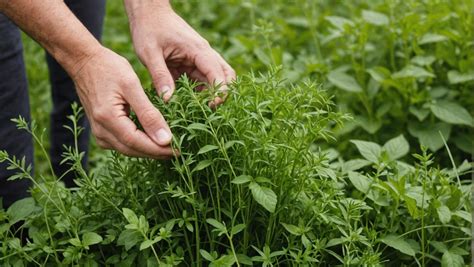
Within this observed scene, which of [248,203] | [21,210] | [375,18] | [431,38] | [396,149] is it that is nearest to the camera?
[248,203]

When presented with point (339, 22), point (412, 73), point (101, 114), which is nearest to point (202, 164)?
point (101, 114)

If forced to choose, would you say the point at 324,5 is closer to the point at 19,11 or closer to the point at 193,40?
the point at 193,40

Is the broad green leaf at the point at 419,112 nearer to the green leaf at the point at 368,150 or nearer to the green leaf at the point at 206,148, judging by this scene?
the green leaf at the point at 368,150

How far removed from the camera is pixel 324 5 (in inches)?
167

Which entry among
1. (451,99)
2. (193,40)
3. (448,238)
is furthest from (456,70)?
(193,40)

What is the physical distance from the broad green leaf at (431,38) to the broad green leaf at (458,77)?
14 cm

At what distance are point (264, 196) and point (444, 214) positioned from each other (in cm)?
53

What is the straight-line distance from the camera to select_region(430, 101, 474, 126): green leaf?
269cm

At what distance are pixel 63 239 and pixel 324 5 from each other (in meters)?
2.77

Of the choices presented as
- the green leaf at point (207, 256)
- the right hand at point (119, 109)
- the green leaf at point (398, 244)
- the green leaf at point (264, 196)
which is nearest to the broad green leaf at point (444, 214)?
the green leaf at point (398, 244)

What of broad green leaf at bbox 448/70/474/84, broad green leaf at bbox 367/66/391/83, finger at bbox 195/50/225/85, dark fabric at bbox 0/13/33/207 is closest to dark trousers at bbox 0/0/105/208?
dark fabric at bbox 0/13/33/207

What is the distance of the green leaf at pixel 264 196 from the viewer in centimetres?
161

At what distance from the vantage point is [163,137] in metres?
1.66

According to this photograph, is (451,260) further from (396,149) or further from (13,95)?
(13,95)
